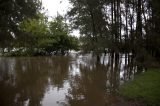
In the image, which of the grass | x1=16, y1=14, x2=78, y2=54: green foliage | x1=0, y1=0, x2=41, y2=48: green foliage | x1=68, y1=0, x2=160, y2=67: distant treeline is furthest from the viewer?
x1=16, y1=14, x2=78, y2=54: green foliage

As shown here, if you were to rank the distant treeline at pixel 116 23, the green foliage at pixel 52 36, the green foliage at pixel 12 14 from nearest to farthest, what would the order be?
the green foliage at pixel 12 14 → the distant treeline at pixel 116 23 → the green foliage at pixel 52 36

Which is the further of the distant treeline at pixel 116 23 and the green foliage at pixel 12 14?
the distant treeline at pixel 116 23

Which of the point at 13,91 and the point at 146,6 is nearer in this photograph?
the point at 13,91

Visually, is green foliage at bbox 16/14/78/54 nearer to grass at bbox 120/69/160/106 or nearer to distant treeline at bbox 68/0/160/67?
distant treeline at bbox 68/0/160/67

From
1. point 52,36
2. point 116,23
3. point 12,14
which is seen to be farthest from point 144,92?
point 52,36

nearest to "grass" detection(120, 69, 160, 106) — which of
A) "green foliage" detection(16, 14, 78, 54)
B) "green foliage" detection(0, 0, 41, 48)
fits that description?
"green foliage" detection(0, 0, 41, 48)

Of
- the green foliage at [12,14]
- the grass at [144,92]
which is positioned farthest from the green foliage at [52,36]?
the grass at [144,92]

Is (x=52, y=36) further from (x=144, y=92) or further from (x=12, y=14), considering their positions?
(x=144, y=92)

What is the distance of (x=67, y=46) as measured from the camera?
53.8 metres

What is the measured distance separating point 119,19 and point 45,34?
19.7 metres

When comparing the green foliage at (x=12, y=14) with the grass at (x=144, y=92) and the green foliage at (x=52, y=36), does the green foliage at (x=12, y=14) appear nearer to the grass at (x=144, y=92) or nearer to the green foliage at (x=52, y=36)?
the grass at (x=144, y=92)

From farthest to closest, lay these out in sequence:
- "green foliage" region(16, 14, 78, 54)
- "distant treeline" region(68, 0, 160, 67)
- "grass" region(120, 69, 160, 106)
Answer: "green foliage" region(16, 14, 78, 54) → "distant treeline" region(68, 0, 160, 67) → "grass" region(120, 69, 160, 106)

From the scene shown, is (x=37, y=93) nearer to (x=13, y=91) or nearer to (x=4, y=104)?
(x=13, y=91)

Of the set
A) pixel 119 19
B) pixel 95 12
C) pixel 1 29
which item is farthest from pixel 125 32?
pixel 1 29
